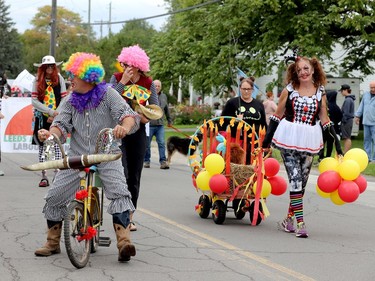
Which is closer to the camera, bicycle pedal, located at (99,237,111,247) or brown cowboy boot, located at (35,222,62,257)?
brown cowboy boot, located at (35,222,62,257)

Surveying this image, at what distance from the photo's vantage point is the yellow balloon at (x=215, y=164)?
10.2 m

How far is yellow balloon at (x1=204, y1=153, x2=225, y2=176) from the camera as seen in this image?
402 inches

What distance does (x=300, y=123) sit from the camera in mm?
9492

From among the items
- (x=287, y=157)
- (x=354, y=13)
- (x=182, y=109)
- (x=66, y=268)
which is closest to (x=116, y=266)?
(x=66, y=268)

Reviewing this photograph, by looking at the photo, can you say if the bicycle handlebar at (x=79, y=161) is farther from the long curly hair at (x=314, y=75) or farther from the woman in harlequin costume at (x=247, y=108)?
the woman in harlequin costume at (x=247, y=108)

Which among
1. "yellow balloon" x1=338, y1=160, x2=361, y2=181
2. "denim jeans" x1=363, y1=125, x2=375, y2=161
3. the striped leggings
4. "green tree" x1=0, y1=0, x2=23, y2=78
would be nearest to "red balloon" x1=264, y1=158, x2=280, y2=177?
the striped leggings

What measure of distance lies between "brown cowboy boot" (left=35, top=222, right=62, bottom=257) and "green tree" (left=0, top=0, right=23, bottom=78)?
93.2 m

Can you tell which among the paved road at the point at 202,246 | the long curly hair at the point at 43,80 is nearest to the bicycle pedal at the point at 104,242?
the paved road at the point at 202,246

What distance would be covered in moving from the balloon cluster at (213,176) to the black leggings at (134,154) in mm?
1172

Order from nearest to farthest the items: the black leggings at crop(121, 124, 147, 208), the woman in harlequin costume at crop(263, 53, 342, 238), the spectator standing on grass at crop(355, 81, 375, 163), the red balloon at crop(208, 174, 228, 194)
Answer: the black leggings at crop(121, 124, 147, 208)
the woman in harlequin costume at crop(263, 53, 342, 238)
the red balloon at crop(208, 174, 228, 194)
the spectator standing on grass at crop(355, 81, 375, 163)

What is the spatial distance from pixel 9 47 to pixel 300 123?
93.9 metres

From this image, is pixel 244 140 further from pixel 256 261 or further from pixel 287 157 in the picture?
pixel 256 261

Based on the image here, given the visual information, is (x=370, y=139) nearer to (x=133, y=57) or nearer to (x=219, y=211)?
(x=219, y=211)

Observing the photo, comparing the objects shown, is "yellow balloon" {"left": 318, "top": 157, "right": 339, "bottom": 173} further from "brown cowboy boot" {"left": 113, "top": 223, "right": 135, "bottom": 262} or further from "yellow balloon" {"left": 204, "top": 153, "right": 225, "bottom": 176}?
"brown cowboy boot" {"left": 113, "top": 223, "right": 135, "bottom": 262}
